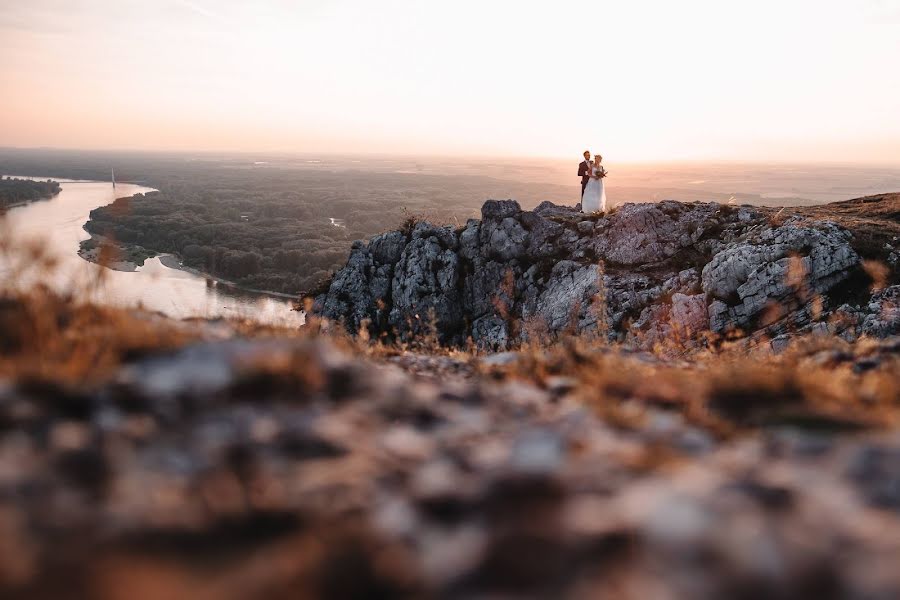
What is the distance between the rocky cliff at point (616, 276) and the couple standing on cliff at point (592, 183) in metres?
0.98

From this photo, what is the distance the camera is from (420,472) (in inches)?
96.8

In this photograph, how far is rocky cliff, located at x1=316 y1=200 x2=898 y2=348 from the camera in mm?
12984

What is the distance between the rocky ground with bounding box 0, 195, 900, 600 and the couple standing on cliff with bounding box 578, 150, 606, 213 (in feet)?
54.8

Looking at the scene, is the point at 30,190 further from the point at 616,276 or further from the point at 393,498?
the point at 393,498

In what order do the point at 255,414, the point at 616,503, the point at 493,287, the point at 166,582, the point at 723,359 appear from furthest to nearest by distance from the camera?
the point at 493,287
the point at 723,359
the point at 255,414
the point at 616,503
the point at 166,582

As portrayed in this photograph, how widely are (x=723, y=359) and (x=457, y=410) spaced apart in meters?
4.49

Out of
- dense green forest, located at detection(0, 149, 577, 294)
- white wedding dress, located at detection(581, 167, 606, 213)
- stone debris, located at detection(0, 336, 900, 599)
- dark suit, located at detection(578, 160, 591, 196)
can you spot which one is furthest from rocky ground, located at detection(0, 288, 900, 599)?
dense green forest, located at detection(0, 149, 577, 294)

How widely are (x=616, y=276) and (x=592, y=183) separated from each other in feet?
19.9

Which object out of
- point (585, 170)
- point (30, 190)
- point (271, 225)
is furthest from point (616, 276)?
point (30, 190)

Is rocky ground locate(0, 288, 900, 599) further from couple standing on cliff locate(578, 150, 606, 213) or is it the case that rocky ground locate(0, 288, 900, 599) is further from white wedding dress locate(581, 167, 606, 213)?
white wedding dress locate(581, 167, 606, 213)

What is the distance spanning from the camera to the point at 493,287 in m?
20.6

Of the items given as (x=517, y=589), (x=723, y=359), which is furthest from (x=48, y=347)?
(x=723, y=359)

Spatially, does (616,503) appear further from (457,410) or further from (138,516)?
(138,516)

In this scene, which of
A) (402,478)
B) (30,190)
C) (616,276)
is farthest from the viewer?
(30,190)
